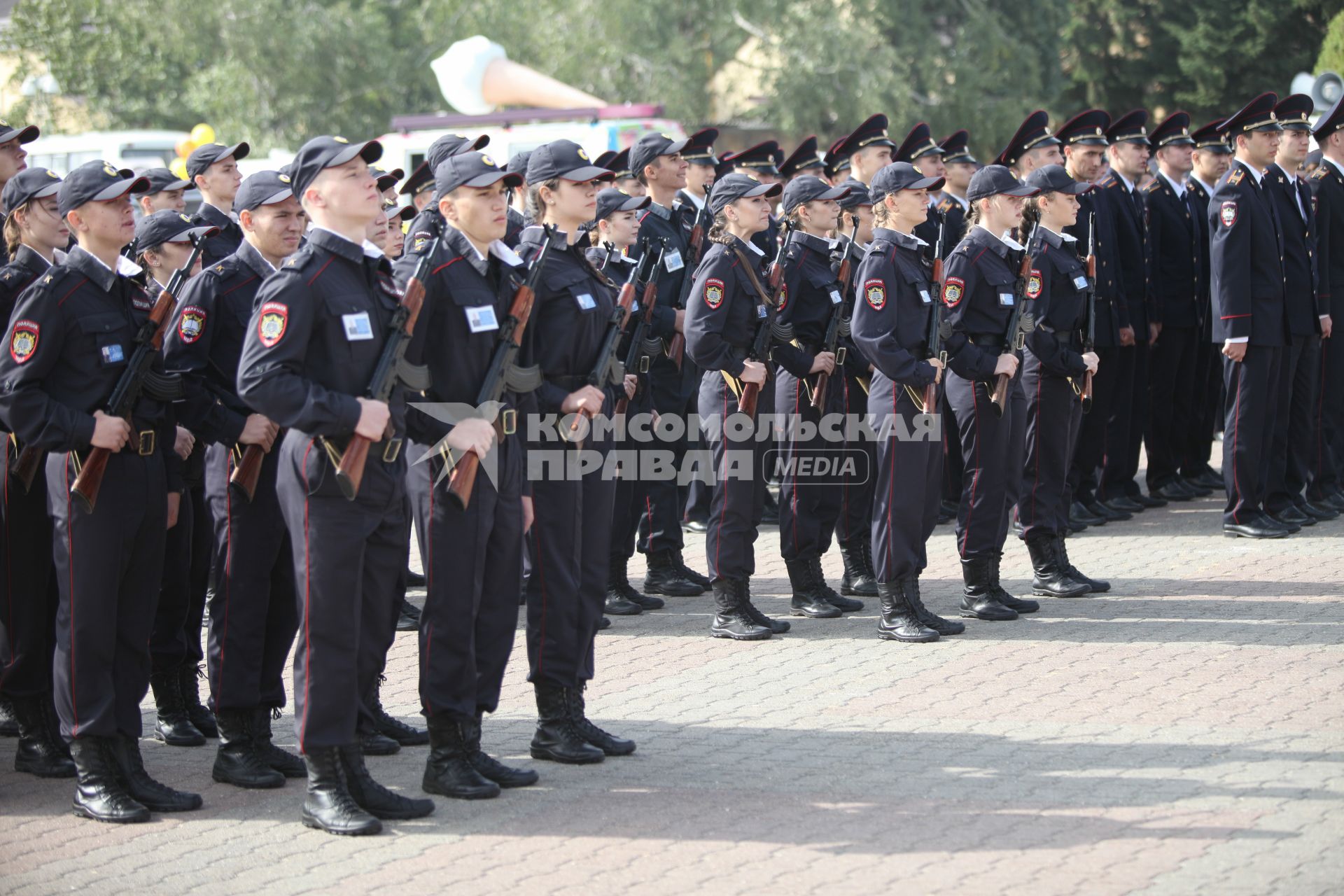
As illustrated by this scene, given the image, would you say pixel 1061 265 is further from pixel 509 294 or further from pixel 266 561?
pixel 266 561

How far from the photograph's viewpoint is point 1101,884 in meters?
4.71

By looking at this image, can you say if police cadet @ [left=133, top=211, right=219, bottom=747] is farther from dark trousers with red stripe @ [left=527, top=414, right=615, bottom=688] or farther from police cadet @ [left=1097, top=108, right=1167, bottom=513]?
police cadet @ [left=1097, top=108, right=1167, bottom=513]

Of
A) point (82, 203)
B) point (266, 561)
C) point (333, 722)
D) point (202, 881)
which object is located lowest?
point (202, 881)

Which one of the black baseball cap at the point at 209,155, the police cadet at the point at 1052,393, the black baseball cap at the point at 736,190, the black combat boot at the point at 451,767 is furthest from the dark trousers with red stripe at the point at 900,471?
the black baseball cap at the point at 209,155

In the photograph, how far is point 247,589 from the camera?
589cm

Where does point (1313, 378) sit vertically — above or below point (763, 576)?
above

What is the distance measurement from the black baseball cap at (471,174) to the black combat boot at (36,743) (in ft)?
8.06

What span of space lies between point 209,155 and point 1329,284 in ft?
24.0

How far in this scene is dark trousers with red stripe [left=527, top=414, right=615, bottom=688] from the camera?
6.13m

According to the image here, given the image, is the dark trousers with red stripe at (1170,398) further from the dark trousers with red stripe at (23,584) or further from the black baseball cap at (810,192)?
the dark trousers with red stripe at (23,584)

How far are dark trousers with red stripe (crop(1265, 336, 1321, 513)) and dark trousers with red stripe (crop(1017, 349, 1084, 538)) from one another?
2192 millimetres

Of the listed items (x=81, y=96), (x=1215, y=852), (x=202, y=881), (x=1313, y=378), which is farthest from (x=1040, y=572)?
(x=81, y=96)

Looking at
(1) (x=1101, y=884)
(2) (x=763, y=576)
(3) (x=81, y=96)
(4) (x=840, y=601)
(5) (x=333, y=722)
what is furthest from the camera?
(3) (x=81, y=96)

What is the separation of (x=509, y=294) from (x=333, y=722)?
64.2 inches
